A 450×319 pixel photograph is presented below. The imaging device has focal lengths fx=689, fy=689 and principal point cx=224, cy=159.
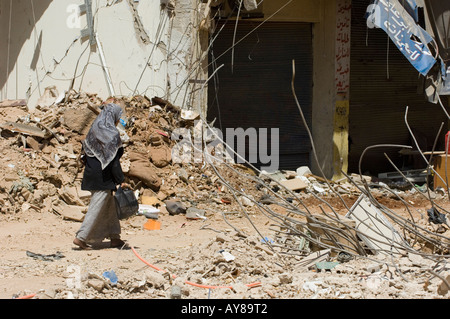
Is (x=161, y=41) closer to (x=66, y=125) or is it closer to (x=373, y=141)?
(x=66, y=125)

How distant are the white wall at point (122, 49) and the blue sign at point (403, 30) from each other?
277 cm

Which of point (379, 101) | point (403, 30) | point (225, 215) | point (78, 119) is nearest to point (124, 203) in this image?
point (225, 215)

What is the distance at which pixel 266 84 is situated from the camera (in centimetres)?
1231

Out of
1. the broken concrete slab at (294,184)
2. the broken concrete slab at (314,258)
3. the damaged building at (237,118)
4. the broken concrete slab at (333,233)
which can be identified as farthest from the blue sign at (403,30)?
the broken concrete slab at (314,258)

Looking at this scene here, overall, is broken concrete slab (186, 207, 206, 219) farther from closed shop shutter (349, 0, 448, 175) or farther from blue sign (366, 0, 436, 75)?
closed shop shutter (349, 0, 448, 175)

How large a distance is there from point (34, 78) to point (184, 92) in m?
2.84

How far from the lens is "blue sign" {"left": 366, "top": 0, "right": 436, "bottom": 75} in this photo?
10.5 metres

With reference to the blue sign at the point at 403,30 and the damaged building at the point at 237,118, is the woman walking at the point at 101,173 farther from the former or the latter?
the blue sign at the point at 403,30

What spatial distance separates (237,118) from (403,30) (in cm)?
320

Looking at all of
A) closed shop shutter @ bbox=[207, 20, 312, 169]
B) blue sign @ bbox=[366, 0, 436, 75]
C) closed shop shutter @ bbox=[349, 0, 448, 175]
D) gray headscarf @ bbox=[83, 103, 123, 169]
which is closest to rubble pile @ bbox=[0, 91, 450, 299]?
closed shop shutter @ bbox=[207, 20, 312, 169]

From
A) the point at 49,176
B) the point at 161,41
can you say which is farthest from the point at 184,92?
the point at 49,176

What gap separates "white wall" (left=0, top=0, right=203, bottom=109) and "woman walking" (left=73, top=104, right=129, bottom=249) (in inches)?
141

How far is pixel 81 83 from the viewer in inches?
429

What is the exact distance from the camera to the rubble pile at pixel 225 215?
17.4 ft
